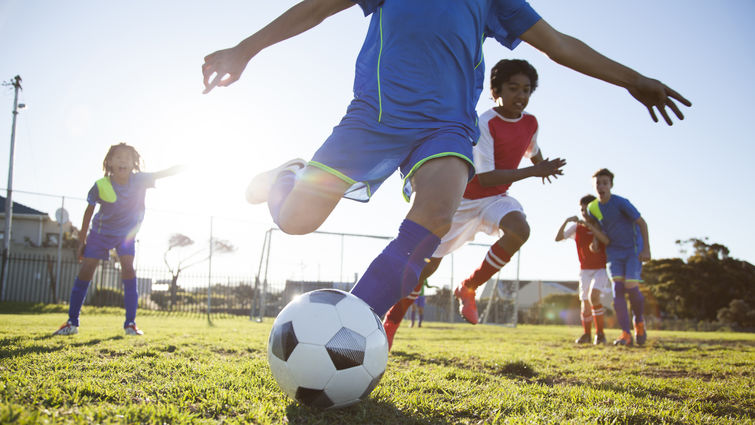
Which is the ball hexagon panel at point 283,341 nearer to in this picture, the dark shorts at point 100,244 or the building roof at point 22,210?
the dark shorts at point 100,244

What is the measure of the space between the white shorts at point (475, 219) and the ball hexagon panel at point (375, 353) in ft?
7.05

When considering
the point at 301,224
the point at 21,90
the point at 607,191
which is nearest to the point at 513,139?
the point at 301,224

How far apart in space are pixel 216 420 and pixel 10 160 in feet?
71.6

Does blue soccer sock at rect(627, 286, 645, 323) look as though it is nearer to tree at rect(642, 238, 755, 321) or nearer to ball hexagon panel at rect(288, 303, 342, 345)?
ball hexagon panel at rect(288, 303, 342, 345)

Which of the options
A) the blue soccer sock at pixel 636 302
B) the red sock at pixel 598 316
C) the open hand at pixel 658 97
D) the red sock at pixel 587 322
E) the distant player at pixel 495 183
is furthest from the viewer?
the red sock at pixel 587 322

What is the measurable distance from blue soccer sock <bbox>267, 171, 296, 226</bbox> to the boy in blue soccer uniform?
5.19m

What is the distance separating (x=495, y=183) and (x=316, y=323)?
95.9 inches

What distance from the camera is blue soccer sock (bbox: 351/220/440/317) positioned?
1.86 m

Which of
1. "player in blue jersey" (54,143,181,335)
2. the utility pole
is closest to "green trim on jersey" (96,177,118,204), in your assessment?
"player in blue jersey" (54,143,181,335)

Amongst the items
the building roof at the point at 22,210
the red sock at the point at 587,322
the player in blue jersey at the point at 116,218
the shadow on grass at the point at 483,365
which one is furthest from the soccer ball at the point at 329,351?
the building roof at the point at 22,210

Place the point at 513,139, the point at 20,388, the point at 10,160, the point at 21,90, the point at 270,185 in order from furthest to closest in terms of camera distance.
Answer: the point at 21,90 → the point at 10,160 → the point at 513,139 → the point at 270,185 → the point at 20,388

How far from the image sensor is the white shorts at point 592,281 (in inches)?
293

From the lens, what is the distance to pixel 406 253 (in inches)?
74.0

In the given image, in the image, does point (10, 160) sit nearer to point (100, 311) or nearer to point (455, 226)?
point (100, 311)
